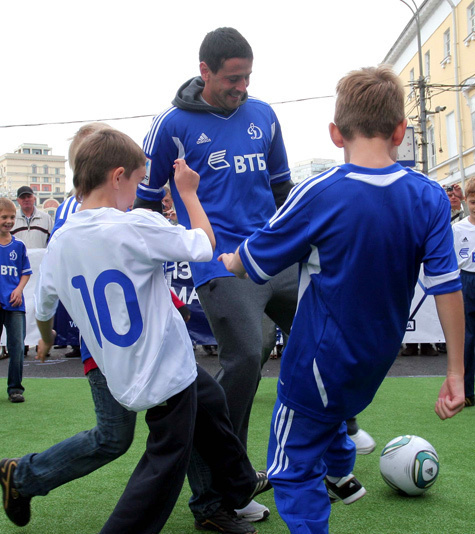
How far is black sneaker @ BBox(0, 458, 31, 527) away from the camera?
296 cm

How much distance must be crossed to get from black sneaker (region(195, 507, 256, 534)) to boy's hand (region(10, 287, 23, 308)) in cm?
410

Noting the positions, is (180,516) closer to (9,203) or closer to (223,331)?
(223,331)

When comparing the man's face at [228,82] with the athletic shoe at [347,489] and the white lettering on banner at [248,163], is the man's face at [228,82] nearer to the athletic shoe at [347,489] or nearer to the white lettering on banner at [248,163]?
the white lettering on banner at [248,163]

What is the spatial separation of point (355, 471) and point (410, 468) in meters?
0.63

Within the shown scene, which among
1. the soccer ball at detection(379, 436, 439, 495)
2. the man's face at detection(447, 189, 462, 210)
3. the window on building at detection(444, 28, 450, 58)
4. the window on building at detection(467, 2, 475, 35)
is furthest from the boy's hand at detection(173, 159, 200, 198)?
the window on building at detection(444, 28, 450, 58)

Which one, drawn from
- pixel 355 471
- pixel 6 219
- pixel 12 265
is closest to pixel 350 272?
pixel 355 471

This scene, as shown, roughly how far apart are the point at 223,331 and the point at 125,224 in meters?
0.97

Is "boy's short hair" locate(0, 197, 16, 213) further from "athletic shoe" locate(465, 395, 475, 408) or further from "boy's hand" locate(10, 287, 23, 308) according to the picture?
"athletic shoe" locate(465, 395, 475, 408)

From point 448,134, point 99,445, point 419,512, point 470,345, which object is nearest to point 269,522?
point 419,512

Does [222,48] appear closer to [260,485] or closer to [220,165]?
[220,165]

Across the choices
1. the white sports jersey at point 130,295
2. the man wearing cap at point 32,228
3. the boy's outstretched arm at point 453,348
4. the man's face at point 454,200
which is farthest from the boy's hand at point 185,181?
the man wearing cap at point 32,228

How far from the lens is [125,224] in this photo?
2420 mm

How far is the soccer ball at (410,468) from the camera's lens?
3.30 meters

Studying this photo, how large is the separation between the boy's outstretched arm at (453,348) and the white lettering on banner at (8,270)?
5.48m
